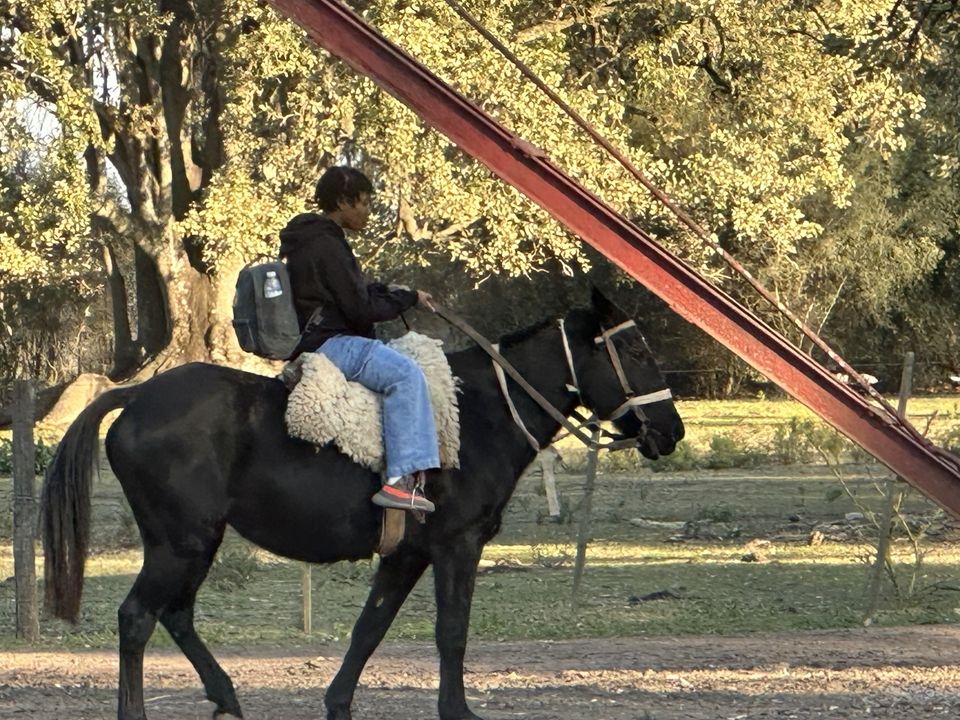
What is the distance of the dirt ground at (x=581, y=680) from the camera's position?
798 centimetres

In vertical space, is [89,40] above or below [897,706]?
above

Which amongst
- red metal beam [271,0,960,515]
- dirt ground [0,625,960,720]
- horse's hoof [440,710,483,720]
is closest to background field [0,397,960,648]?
dirt ground [0,625,960,720]

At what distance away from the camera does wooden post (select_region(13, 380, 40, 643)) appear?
10.9 meters

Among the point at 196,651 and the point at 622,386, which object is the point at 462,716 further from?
the point at 622,386

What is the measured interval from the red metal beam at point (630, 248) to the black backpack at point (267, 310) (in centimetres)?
102

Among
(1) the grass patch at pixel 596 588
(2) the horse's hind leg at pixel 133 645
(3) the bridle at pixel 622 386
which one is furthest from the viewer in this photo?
(1) the grass patch at pixel 596 588

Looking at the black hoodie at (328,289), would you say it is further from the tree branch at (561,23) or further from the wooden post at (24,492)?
the tree branch at (561,23)

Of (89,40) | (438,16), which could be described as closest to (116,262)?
(89,40)

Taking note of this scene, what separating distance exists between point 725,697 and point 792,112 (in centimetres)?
1883

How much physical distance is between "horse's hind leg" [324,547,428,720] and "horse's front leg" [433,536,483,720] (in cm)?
22

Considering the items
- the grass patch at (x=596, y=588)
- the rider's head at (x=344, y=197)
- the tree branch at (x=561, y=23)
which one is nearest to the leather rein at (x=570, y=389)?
the rider's head at (x=344, y=197)

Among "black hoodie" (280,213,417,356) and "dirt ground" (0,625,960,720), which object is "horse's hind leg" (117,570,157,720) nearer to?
"dirt ground" (0,625,960,720)

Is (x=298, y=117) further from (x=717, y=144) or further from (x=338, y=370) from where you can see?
(x=338, y=370)

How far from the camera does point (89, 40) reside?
2930 centimetres
